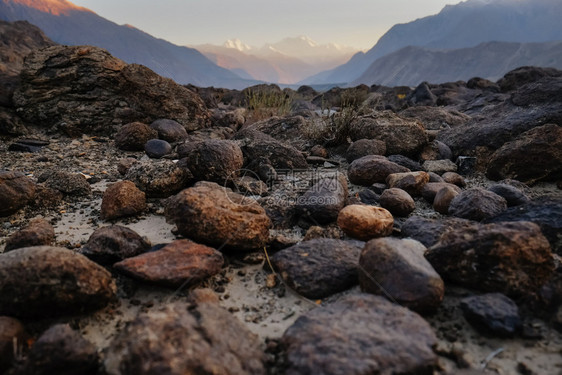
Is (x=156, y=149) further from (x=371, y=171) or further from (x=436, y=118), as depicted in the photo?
(x=436, y=118)

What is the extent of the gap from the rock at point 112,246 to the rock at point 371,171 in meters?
2.41

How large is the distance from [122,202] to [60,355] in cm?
176

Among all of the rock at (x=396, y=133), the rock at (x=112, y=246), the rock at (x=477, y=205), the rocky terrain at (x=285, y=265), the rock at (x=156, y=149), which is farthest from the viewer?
the rock at (x=156, y=149)

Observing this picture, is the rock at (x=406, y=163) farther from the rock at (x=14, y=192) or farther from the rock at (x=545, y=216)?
the rock at (x=14, y=192)

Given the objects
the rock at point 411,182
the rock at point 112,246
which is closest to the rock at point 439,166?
the rock at point 411,182

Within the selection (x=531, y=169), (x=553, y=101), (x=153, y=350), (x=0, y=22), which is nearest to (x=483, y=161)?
(x=531, y=169)

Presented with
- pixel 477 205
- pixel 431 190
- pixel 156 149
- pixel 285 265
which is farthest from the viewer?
pixel 156 149

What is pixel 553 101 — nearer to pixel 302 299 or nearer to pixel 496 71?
pixel 302 299

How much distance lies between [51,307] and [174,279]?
59 centimetres

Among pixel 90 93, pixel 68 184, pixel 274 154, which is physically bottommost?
pixel 68 184

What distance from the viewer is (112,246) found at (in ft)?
7.14

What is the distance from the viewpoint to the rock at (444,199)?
3025 mm

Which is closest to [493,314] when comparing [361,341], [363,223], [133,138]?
[361,341]

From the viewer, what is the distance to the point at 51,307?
66.7 inches
